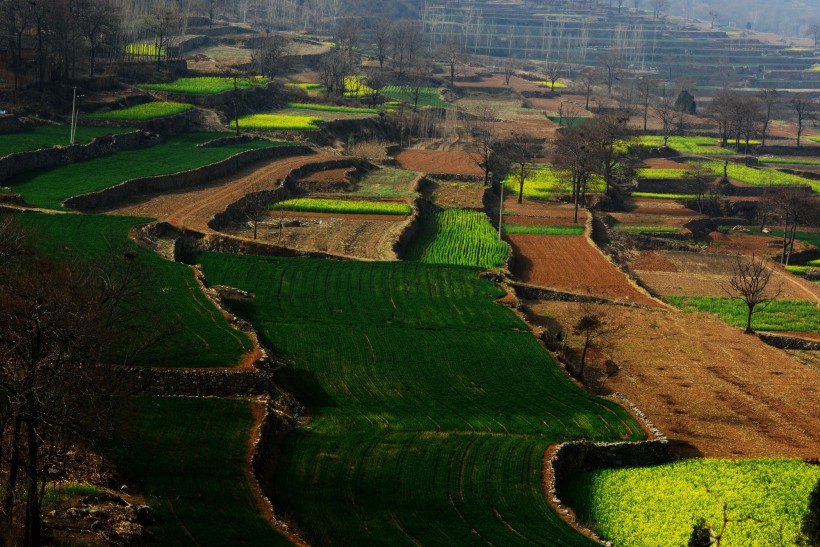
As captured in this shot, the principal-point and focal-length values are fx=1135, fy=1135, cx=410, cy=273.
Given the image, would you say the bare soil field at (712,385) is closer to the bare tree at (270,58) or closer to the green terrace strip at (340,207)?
the green terrace strip at (340,207)

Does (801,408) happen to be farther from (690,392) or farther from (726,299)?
(726,299)

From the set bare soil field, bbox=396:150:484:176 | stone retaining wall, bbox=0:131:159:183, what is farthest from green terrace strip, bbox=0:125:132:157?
bare soil field, bbox=396:150:484:176

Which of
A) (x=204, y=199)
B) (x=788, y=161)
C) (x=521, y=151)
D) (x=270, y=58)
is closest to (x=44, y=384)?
(x=204, y=199)

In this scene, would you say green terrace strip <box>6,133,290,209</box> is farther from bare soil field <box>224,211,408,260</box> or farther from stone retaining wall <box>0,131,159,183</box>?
bare soil field <box>224,211,408,260</box>

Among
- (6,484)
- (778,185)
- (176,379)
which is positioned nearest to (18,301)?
(6,484)

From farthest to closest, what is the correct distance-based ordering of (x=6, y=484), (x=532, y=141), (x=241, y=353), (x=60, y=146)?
1. (x=532, y=141)
2. (x=60, y=146)
3. (x=241, y=353)
4. (x=6, y=484)

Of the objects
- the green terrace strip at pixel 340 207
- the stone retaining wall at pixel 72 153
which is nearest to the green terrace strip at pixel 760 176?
the green terrace strip at pixel 340 207

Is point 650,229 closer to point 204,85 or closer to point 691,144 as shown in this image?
point 204,85
